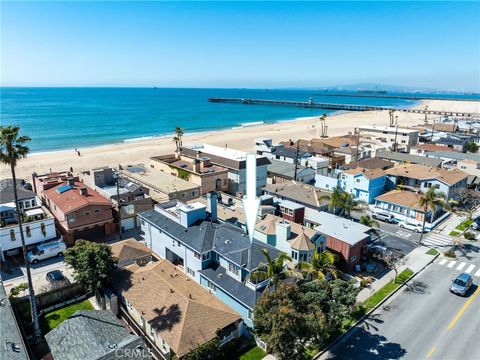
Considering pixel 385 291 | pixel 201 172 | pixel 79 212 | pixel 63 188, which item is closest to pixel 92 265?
pixel 79 212

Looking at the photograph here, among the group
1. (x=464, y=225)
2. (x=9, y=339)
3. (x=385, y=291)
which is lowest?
(x=385, y=291)

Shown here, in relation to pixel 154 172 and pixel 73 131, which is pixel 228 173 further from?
pixel 73 131

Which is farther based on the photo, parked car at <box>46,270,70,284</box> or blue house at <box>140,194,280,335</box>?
parked car at <box>46,270,70,284</box>

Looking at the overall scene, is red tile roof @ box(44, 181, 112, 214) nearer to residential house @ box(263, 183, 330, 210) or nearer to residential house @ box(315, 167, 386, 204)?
residential house @ box(263, 183, 330, 210)

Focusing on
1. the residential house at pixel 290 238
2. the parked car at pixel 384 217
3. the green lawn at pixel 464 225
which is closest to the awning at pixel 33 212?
the residential house at pixel 290 238

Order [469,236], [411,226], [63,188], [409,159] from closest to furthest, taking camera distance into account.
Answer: [469,236], [63,188], [411,226], [409,159]

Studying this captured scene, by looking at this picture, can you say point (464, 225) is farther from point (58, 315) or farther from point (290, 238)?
point (58, 315)

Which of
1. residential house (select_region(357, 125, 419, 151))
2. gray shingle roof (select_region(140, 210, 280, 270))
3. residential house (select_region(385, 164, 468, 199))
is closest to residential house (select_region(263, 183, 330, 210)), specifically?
gray shingle roof (select_region(140, 210, 280, 270))
